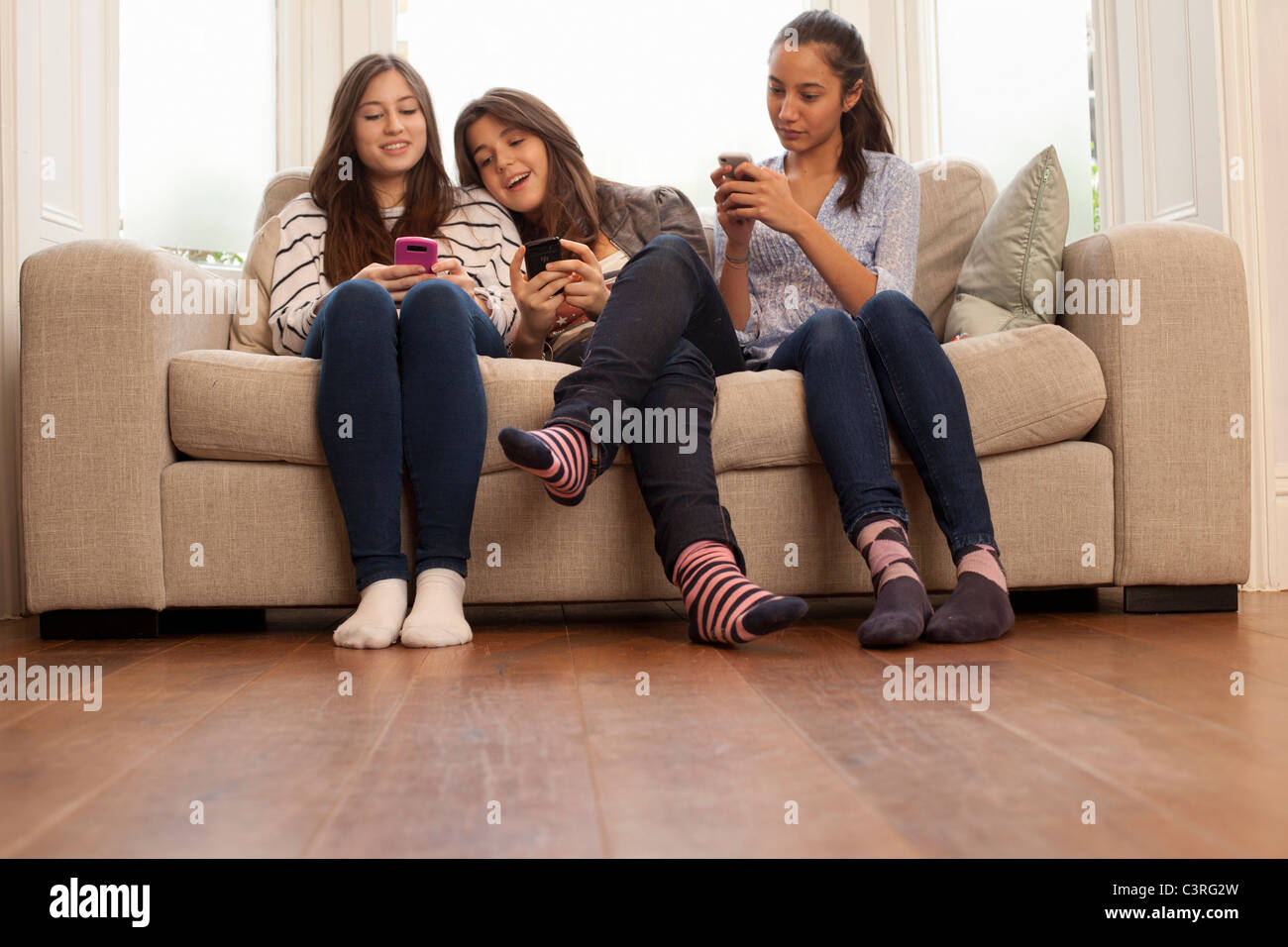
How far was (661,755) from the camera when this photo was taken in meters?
0.87

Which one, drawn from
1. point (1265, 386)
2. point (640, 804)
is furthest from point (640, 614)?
point (1265, 386)

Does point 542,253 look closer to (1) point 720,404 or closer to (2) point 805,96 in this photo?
(1) point 720,404

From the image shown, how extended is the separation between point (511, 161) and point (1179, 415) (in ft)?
4.29

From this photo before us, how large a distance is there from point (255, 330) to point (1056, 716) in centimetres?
164

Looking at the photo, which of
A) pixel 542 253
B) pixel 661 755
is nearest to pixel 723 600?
pixel 661 755

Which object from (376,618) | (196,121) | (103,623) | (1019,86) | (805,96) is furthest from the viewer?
(1019,86)

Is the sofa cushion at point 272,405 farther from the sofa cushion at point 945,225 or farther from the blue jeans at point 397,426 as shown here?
the sofa cushion at point 945,225

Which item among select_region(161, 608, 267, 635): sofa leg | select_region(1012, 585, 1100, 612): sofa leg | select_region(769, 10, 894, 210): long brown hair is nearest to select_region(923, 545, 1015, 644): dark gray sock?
select_region(1012, 585, 1100, 612): sofa leg

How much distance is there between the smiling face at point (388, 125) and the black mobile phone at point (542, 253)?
430 mm

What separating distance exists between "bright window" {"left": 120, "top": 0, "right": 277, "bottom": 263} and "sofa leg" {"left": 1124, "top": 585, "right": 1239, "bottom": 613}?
2.45 meters

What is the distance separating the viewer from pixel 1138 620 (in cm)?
169

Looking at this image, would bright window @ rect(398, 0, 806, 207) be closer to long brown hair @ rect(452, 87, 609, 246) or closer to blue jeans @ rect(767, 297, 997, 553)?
long brown hair @ rect(452, 87, 609, 246)
